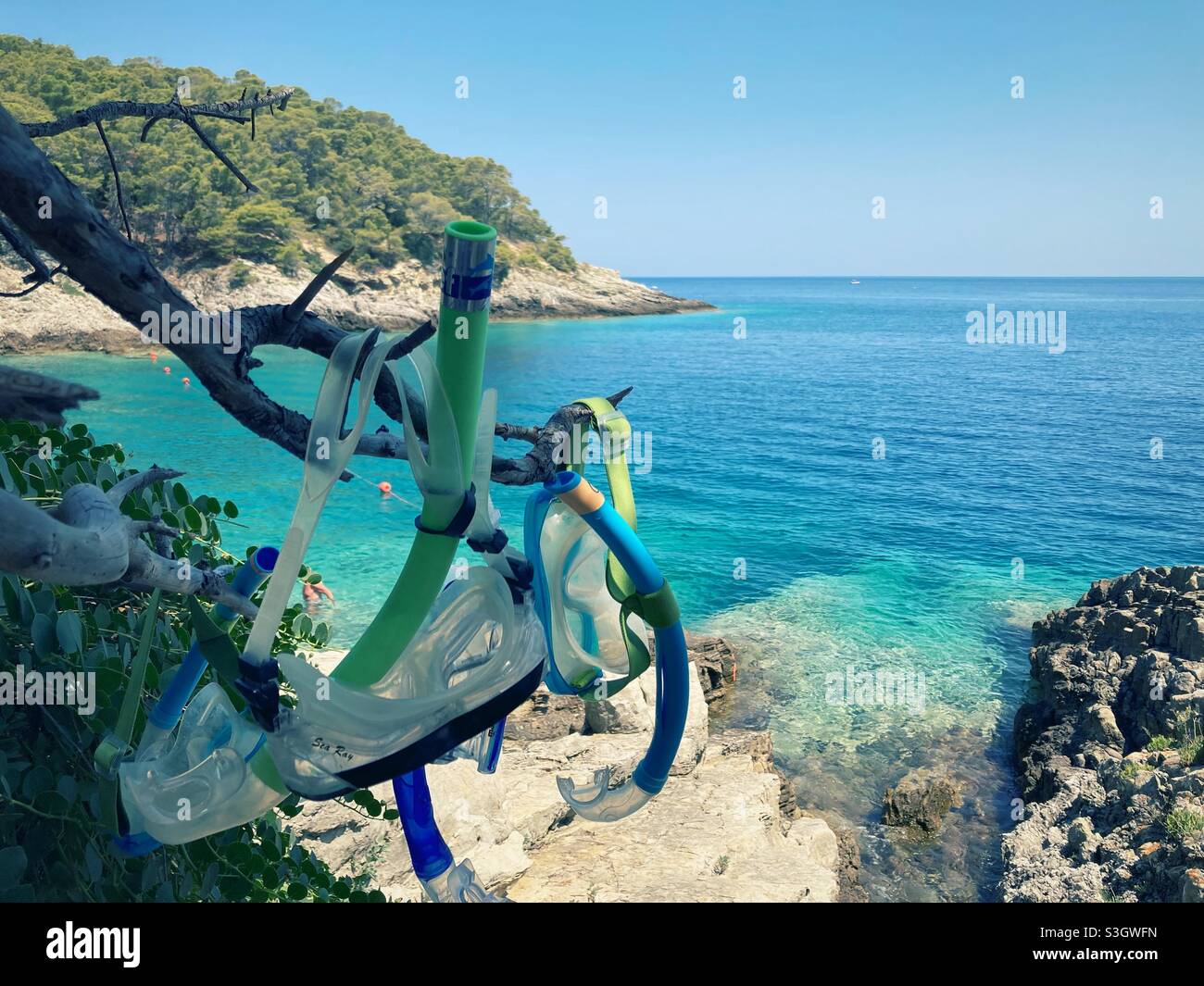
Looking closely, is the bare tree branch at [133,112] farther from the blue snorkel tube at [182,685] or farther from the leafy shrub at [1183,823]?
the leafy shrub at [1183,823]

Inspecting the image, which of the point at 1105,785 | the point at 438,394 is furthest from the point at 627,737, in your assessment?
the point at 438,394

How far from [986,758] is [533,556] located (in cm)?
1214

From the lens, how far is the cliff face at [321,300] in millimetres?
41750

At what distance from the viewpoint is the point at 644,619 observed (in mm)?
2793

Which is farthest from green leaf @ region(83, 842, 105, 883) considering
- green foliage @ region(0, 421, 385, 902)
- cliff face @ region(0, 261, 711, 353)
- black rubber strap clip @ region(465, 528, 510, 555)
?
cliff face @ region(0, 261, 711, 353)

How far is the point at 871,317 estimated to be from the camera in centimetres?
11244

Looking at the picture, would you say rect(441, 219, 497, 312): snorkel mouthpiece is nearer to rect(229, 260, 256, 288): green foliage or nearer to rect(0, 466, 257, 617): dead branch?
rect(0, 466, 257, 617): dead branch

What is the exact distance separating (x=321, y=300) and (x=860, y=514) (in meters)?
37.1

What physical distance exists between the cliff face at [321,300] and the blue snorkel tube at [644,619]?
69.2 ft

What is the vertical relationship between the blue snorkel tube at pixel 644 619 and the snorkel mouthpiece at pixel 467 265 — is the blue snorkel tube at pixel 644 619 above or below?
below

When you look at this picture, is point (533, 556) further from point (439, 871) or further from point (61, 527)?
point (61, 527)

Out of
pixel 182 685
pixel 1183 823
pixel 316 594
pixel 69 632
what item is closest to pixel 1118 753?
pixel 1183 823

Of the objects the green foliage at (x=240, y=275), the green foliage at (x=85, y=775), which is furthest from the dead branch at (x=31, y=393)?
the green foliage at (x=240, y=275)

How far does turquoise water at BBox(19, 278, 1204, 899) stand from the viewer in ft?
44.3
